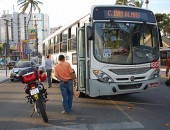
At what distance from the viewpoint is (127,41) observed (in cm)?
1050

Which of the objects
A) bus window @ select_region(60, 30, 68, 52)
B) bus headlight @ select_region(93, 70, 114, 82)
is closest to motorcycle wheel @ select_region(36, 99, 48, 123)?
bus headlight @ select_region(93, 70, 114, 82)

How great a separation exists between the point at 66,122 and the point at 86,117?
0.75 metres

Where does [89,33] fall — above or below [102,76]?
above

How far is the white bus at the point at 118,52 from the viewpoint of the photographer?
10164 mm

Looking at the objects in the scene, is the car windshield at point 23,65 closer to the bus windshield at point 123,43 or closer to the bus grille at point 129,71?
the bus windshield at point 123,43

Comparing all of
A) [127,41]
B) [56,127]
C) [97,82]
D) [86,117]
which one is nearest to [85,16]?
[127,41]

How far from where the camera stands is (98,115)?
9047mm

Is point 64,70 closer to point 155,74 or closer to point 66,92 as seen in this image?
point 66,92

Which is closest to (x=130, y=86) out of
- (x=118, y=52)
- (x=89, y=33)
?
(x=118, y=52)

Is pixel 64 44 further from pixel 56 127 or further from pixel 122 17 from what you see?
pixel 56 127

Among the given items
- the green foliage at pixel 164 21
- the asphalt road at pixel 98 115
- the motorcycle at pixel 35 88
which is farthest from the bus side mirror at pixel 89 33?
the green foliage at pixel 164 21

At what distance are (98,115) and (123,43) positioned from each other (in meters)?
2.67

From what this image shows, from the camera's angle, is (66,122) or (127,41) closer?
(66,122)

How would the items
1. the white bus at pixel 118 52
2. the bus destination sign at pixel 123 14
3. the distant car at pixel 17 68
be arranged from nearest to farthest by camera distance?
the white bus at pixel 118 52
the bus destination sign at pixel 123 14
the distant car at pixel 17 68
